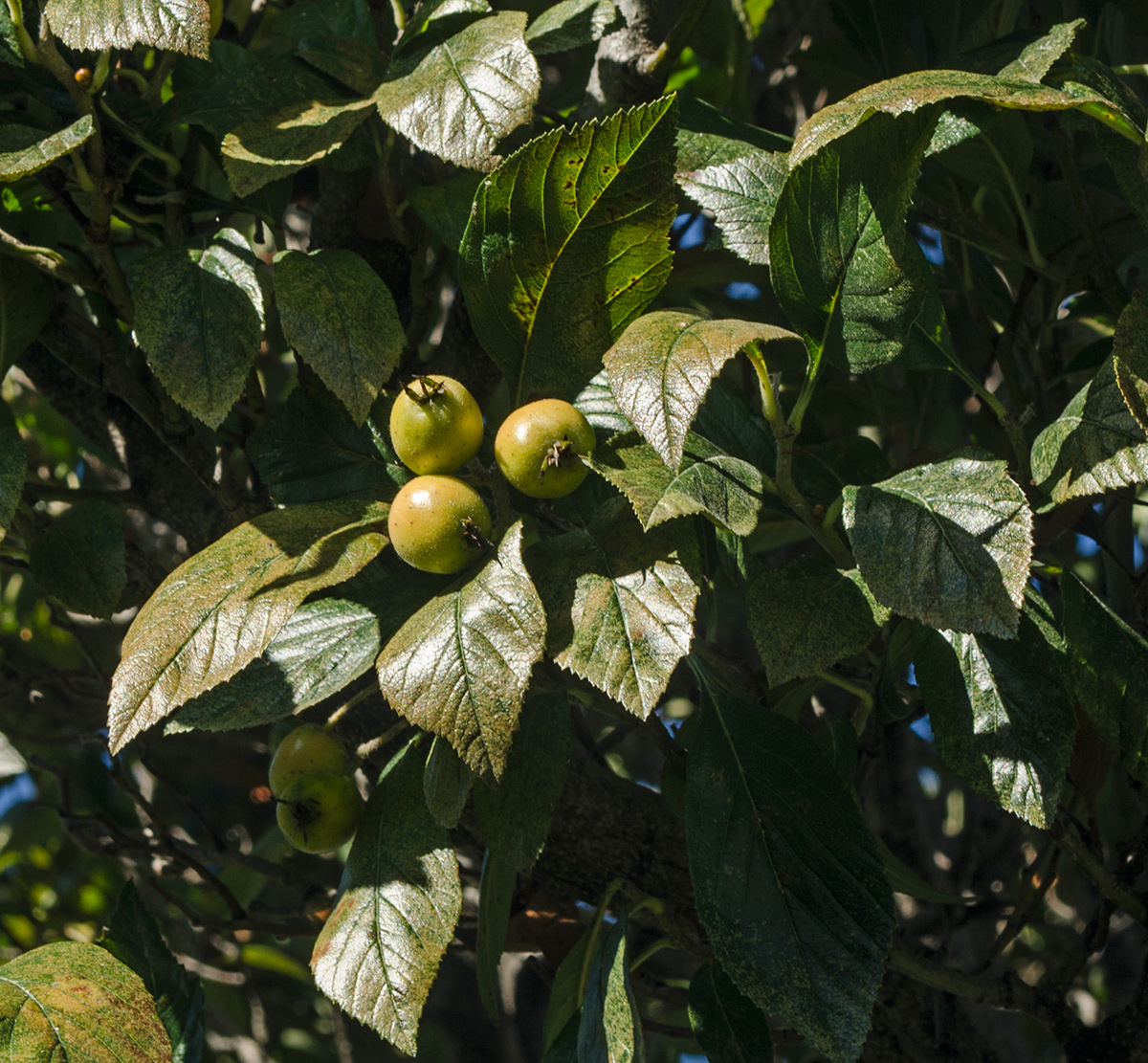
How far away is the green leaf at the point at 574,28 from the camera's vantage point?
3.63 feet

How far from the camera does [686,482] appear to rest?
83 centimetres

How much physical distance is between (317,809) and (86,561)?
1.26 ft

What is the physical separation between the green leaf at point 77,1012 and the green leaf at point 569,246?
2.14 ft

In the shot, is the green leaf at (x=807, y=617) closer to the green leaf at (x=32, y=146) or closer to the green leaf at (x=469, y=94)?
the green leaf at (x=469, y=94)

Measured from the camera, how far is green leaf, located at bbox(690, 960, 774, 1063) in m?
1.07

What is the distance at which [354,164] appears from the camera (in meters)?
1.16

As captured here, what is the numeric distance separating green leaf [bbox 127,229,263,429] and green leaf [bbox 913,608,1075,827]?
0.66 m

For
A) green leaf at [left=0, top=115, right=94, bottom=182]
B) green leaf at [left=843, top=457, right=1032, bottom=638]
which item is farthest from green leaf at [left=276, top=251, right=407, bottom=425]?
green leaf at [left=843, top=457, right=1032, bottom=638]

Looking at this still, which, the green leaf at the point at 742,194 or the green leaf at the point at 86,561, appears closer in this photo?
the green leaf at the point at 742,194

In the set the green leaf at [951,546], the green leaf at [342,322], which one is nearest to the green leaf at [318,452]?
the green leaf at [342,322]

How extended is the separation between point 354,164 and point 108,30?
0.29 meters

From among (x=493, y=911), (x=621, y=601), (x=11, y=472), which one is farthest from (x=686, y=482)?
(x=11, y=472)

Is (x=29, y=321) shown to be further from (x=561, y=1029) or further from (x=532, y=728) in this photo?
(x=561, y=1029)

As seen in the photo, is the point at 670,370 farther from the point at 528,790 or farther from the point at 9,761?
the point at 9,761
